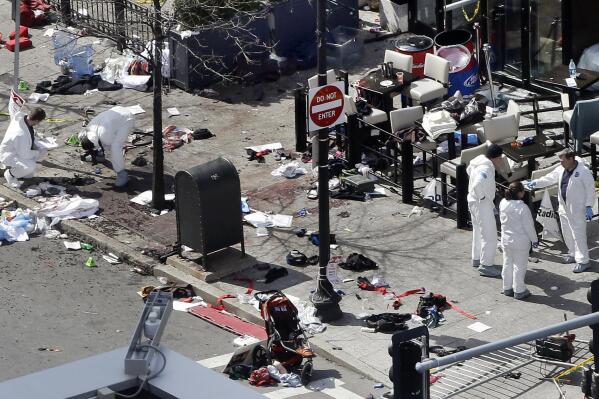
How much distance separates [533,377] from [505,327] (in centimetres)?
159

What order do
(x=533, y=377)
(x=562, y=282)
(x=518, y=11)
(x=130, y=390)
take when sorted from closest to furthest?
(x=130, y=390)
(x=533, y=377)
(x=562, y=282)
(x=518, y=11)

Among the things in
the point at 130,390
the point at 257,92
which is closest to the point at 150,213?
the point at 257,92

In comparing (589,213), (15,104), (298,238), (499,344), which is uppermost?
(499,344)

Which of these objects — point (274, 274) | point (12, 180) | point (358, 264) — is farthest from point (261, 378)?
point (12, 180)

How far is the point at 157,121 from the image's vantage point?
1836cm

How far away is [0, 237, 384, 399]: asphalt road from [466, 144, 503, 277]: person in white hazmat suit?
8.81ft

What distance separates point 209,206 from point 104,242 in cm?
192

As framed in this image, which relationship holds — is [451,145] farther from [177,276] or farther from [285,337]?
[285,337]

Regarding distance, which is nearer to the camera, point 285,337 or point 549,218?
point 285,337

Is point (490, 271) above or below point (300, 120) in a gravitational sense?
below

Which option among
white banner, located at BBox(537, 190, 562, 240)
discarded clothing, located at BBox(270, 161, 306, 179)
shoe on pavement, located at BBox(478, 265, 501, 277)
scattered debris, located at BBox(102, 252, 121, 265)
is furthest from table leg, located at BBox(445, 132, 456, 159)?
scattered debris, located at BBox(102, 252, 121, 265)

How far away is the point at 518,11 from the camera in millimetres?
22547

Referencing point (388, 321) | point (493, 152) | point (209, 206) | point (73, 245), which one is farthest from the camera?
point (73, 245)

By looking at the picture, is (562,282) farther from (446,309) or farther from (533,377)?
(533,377)
